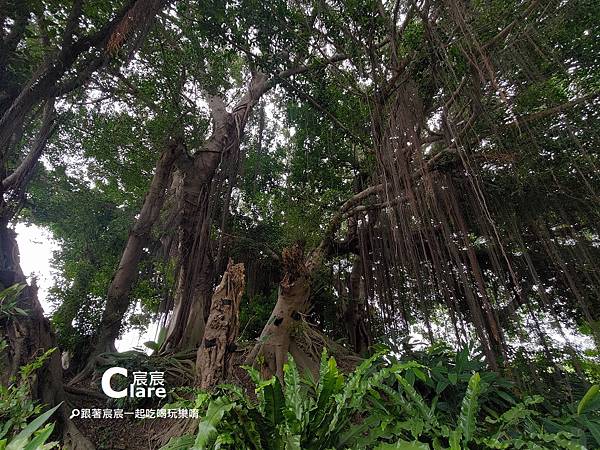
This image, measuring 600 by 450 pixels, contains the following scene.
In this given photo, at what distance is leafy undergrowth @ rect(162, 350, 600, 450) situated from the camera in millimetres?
1206

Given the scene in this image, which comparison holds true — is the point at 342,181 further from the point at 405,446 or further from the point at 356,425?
the point at 405,446

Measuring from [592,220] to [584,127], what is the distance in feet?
2.96

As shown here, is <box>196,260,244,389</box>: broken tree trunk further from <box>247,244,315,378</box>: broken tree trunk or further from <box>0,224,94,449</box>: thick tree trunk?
<box>0,224,94,449</box>: thick tree trunk

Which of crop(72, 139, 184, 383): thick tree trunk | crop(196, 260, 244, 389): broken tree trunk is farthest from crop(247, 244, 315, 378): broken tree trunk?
crop(72, 139, 184, 383): thick tree trunk

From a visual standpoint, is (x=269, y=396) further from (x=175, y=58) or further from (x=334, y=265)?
(x=175, y=58)

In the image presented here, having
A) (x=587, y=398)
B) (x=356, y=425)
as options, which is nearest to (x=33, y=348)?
(x=356, y=425)

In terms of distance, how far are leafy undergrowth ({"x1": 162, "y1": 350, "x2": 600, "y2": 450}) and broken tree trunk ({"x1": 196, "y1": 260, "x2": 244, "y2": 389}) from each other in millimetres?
229

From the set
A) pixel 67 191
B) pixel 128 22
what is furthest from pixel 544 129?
pixel 67 191

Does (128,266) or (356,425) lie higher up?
(128,266)

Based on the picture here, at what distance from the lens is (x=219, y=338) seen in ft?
5.75

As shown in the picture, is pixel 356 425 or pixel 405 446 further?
pixel 356 425

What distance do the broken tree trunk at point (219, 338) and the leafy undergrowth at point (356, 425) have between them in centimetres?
23

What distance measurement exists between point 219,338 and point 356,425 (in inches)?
34.0

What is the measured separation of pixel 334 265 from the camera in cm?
411
